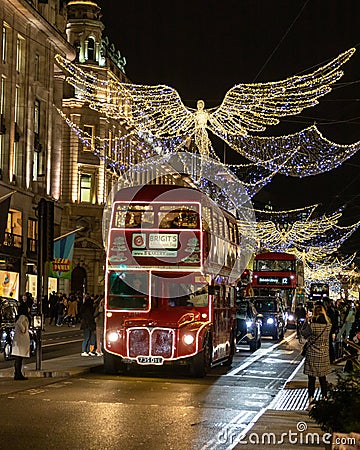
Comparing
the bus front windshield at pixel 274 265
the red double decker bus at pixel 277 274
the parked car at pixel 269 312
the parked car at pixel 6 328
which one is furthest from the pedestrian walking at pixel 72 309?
the parked car at pixel 6 328

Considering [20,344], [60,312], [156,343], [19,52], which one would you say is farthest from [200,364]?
[19,52]

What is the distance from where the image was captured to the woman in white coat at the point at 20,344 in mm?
18656

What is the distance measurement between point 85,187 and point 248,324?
43434 mm

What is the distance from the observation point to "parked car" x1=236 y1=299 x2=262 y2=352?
32.5m

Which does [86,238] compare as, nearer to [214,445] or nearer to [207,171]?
[207,171]

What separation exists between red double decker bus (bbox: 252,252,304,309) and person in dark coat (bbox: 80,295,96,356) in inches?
989

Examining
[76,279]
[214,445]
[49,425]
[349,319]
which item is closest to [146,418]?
[49,425]

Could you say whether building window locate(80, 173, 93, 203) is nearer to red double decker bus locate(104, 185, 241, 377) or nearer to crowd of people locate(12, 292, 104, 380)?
crowd of people locate(12, 292, 104, 380)

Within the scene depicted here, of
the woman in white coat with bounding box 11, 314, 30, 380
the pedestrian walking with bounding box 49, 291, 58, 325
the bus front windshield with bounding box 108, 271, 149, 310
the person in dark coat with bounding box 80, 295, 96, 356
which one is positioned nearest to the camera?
the woman in white coat with bounding box 11, 314, 30, 380

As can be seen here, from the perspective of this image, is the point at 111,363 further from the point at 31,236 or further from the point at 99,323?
the point at 31,236

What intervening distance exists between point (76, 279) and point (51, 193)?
17.5m

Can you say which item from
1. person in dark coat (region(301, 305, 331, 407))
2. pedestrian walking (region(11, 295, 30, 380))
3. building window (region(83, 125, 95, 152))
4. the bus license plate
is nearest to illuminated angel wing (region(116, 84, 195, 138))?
the bus license plate

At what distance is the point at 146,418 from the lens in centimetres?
1376

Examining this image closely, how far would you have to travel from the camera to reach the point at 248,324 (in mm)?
32562
